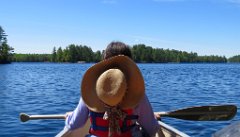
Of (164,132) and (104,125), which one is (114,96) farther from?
(164,132)

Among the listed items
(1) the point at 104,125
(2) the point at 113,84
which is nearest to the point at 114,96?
(2) the point at 113,84

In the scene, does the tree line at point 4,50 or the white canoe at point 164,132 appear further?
the tree line at point 4,50

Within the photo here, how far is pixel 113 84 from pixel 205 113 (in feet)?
8.86

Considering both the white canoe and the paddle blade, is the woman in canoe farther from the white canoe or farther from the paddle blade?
the paddle blade

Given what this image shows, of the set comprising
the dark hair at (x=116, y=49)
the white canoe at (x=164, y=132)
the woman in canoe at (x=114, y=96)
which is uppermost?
the dark hair at (x=116, y=49)

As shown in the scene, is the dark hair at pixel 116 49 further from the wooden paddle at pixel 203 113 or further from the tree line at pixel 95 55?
the tree line at pixel 95 55

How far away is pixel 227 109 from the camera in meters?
5.93

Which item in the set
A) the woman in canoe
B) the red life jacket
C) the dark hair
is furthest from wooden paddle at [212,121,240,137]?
the dark hair

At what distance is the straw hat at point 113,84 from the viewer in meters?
3.56

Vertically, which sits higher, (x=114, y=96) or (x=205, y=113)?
(x=114, y=96)


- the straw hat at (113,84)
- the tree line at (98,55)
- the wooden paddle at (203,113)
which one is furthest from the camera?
the tree line at (98,55)

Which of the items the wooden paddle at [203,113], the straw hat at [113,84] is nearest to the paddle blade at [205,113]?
the wooden paddle at [203,113]

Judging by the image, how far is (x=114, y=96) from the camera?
11.7 ft

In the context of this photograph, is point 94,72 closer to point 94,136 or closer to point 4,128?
point 94,136
